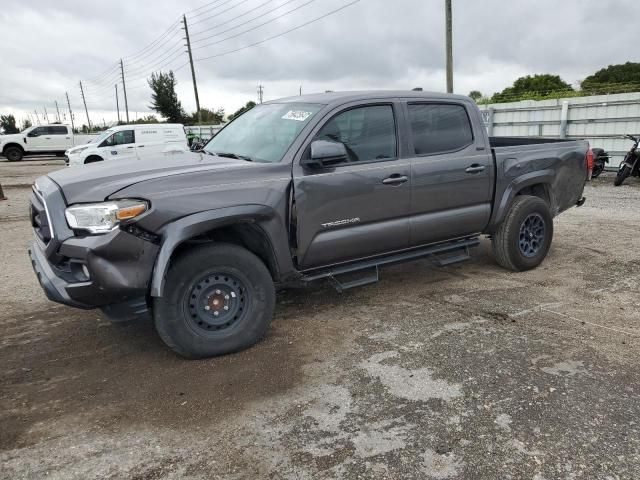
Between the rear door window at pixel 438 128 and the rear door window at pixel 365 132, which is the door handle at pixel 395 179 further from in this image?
the rear door window at pixel 438 128

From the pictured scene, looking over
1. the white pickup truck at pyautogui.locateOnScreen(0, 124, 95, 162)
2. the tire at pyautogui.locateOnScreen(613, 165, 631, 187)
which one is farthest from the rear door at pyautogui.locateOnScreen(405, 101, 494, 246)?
the white pickup truck at pyautogui.locateOnScreen(0, 124, 95, 162)

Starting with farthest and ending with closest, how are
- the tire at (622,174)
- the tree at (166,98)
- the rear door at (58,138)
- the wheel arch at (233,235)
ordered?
the tree at (166,98)
the rear door at (58,138)
the tire at (622,174)
the wheel arch at (233,235)

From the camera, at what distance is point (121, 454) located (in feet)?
8.61

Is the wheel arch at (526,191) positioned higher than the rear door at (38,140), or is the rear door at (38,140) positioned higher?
the rear door at (38,140)

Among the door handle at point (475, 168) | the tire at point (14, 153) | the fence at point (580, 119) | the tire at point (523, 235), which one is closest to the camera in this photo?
the door handle at point (475, 168)

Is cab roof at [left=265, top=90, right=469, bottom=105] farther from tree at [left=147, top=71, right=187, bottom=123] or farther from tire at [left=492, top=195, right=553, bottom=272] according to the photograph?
tree at [left=147, top=71, right=187, bottom=123]

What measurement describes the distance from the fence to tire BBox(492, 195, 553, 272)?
369 inches

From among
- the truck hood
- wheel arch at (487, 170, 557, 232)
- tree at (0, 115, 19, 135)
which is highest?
tree at (0, 115, 19, 135)

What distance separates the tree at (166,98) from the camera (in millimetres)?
57344

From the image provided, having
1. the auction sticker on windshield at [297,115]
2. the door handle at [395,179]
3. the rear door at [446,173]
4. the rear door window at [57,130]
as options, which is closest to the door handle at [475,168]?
the rear door at [446,173]

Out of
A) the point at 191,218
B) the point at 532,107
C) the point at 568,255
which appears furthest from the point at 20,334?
the point at 532,107

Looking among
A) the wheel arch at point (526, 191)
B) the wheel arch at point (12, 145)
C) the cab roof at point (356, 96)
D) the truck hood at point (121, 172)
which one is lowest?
the wheel arch at point (526, 191)

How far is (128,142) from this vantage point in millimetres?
18766

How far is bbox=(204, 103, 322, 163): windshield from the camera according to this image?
4.08 meters
